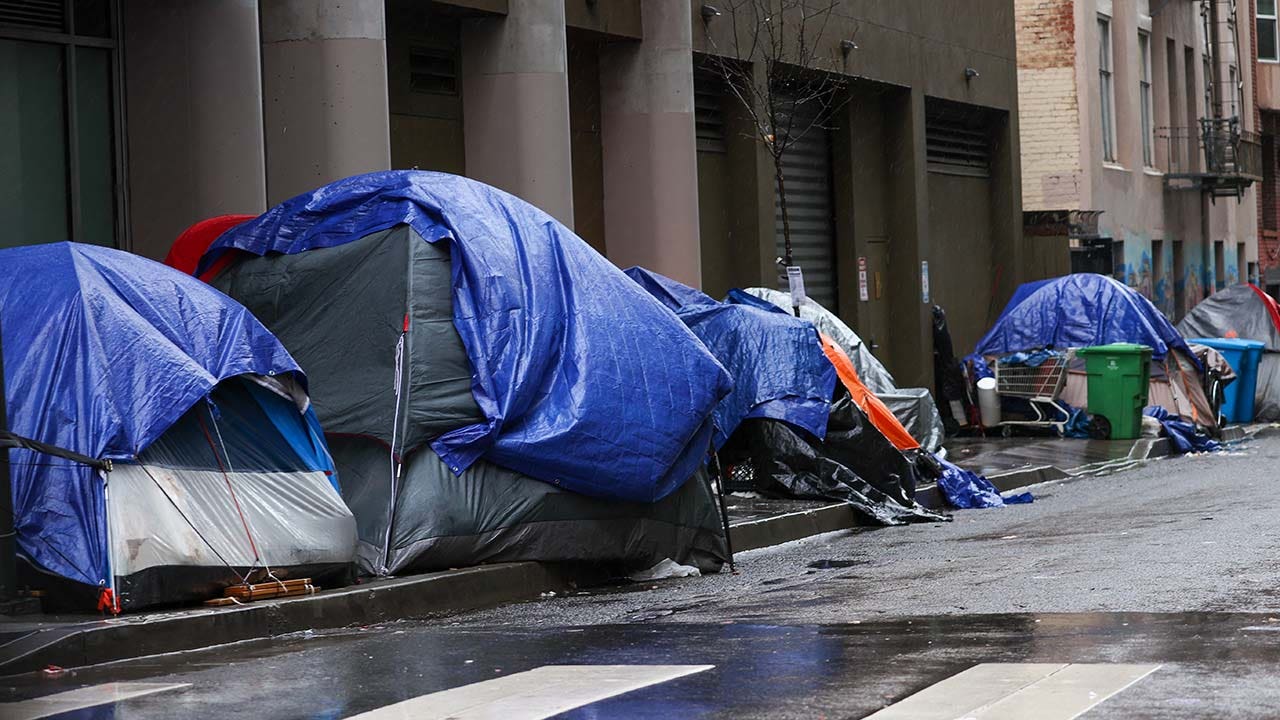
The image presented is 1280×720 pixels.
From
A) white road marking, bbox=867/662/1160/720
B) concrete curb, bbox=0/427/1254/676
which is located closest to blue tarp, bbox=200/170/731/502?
concrete curb, bbox=0/427/1254/676

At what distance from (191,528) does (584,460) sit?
8.55 ft

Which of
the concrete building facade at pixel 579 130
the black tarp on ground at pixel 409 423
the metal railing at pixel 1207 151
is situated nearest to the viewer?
the black tarp on ground at pixel 409 423

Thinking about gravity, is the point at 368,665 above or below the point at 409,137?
below

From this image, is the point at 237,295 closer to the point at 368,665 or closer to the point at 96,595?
the point at 96,595

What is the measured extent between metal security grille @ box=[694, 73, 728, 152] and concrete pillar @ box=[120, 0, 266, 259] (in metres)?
8.22

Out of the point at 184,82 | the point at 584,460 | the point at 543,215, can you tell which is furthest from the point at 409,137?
the point at 584,460

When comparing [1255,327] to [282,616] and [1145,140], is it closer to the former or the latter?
[1145,140]

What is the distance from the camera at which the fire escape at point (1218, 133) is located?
130ft

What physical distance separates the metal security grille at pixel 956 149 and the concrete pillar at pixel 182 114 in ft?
48.7

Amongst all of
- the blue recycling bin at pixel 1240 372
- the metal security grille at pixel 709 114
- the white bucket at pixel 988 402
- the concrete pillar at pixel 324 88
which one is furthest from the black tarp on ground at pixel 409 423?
the blue recycling bin at pixel 1240 372

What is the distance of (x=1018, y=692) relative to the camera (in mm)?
6727

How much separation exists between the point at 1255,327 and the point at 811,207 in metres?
7.55

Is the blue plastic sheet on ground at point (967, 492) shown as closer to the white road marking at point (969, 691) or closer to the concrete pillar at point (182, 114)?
the concrete pillar at point (182, 114)

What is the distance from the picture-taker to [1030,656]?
760cm
